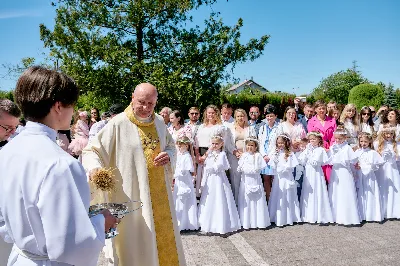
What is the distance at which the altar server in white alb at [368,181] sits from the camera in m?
6.84

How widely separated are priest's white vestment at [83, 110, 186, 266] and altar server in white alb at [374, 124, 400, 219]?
4884 millimetres

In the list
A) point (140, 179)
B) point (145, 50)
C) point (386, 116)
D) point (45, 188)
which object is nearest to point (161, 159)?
point (140, 179)

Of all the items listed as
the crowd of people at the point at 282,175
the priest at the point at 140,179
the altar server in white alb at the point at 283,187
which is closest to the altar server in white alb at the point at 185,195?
the crowd of people at the point at 282,175

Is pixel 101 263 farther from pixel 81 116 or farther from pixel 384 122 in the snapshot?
pixel 384 122

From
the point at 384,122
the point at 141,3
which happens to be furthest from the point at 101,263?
the point at 141,3

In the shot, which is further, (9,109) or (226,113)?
(226,113)

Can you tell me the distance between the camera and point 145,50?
14.4 metres

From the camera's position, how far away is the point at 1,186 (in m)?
1.64

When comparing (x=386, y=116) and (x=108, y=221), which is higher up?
(x=386, y=116)

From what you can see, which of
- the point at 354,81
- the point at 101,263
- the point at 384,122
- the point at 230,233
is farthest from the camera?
the point at 354,81

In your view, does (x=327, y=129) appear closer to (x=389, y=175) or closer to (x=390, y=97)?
(x=389, y=175)

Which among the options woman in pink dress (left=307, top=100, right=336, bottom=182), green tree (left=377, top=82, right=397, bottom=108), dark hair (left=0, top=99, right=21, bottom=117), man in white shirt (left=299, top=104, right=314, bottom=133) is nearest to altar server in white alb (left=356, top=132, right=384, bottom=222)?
woman in pink dress (left=307, top=100, right=336, bottom=182)

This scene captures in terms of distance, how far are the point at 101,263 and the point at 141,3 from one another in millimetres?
10610

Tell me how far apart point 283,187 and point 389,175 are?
2210 millimetres
